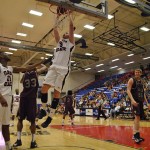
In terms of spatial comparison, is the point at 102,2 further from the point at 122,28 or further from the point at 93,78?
the point at 93,78

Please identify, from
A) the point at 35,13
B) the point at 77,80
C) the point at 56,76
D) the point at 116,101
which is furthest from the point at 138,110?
the point at 77,80

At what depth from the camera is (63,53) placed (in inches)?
181

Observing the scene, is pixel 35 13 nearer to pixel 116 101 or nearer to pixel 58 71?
pixel 58 71

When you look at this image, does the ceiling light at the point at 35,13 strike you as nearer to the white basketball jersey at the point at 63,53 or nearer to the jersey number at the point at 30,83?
the jersey number at the point at 30,83

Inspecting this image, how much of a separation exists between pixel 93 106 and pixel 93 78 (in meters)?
13.8

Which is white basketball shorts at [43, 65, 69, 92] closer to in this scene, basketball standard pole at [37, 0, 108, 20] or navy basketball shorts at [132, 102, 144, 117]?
basketball standard pole at [37, 0, 108, 20]

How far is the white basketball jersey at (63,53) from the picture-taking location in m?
4.55

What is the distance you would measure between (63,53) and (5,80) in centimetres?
121

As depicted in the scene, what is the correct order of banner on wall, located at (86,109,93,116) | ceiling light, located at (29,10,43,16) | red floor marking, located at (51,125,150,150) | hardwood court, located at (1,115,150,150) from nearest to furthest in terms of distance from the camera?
1. hardwood court, located at (1,115,150,150)
2. red floor marking, located at (51,125,150,150)
3. ceiling light, located at (29,10,43,16)
4. banner on wall, located at (86,109,93,116)

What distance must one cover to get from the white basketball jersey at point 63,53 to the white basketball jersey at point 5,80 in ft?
2.87

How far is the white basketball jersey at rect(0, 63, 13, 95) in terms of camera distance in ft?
14.0

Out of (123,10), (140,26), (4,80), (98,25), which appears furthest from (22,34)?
(4,80)

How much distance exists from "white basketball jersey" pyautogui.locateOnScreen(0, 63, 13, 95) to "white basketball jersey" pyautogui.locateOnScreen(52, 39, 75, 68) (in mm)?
875

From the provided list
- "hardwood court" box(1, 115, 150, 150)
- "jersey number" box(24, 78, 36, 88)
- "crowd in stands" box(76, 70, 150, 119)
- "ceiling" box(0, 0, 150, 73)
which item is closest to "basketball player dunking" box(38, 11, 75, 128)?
"jersey number" box(24, 78, 36, 88)
